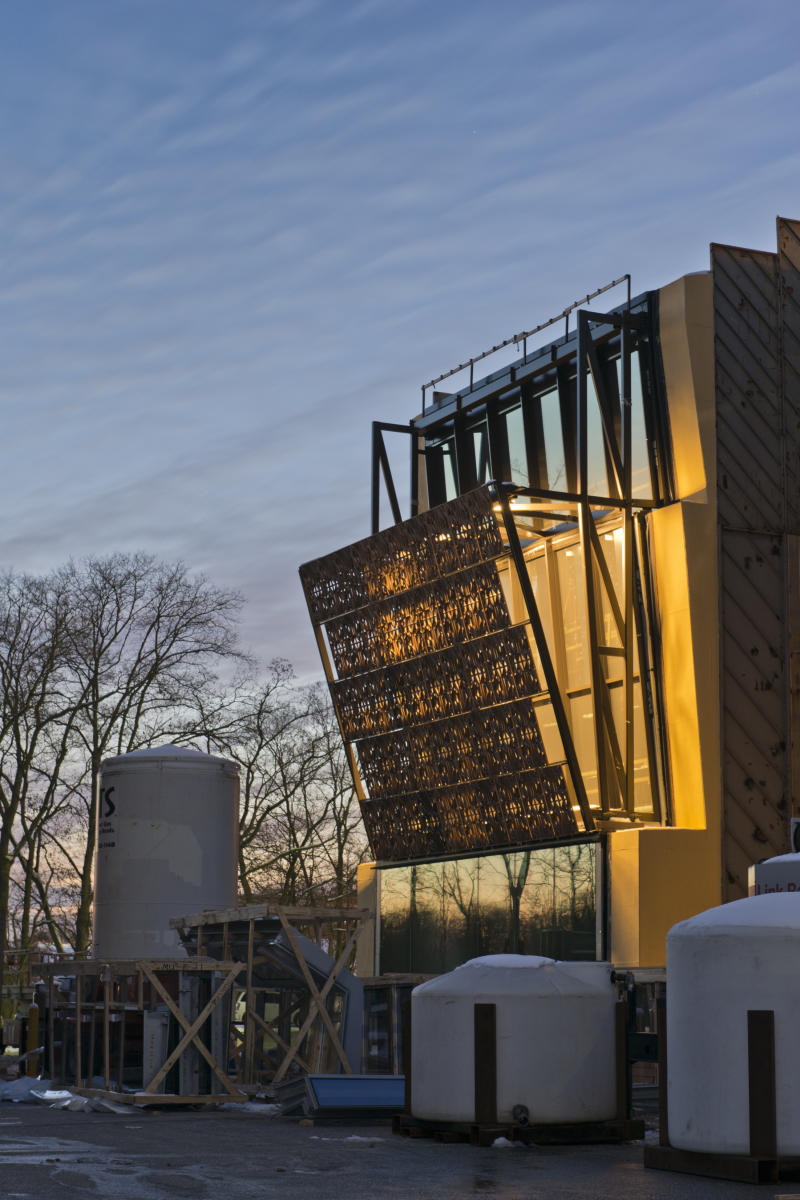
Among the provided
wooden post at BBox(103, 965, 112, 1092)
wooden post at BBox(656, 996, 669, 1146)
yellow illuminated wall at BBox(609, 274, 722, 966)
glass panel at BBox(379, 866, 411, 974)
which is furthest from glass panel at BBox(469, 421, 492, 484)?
wooden post at BBox(656, 996, 669, 1146)

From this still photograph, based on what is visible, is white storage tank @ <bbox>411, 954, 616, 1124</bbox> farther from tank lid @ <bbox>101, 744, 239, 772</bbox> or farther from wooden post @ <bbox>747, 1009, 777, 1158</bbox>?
tank lid @ <bbox>101, 744, 239, 772</bbox>

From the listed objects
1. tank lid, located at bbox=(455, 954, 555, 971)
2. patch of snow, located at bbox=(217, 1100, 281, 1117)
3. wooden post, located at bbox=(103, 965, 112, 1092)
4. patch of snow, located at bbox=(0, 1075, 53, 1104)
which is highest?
tank lid, located at bbox=(455, 954, 555, 971)

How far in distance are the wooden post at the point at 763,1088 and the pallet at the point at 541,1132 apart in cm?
359

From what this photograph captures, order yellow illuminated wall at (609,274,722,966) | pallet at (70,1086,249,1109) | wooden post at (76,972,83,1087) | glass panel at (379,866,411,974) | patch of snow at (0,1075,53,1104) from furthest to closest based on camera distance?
glass panel at (379,866,411,974) < yellow illuminated wall at (609,274,722,966) < wooden post at (76,972,83,1087) < patch of snow at (0,1075,53,1104) < pallet at (70,1086,249,1109)

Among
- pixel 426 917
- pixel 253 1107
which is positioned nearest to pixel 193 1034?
pixel 253 1107

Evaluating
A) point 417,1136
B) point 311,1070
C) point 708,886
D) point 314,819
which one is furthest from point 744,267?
point 314,819

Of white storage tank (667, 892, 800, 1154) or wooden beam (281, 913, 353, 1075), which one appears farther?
wooden beam (281, 913, 353, 1075)

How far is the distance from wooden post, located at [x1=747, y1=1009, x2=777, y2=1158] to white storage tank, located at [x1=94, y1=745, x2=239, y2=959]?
54.1 ft

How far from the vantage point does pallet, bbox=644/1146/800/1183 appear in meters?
12.4

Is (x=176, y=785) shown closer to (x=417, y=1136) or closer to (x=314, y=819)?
(x=417, y=1136)

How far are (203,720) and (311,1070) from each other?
29673 millimetres

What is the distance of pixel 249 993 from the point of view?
904 inches

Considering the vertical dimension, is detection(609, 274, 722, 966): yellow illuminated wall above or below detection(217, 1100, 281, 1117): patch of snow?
above

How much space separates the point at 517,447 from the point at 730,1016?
22196 mm
